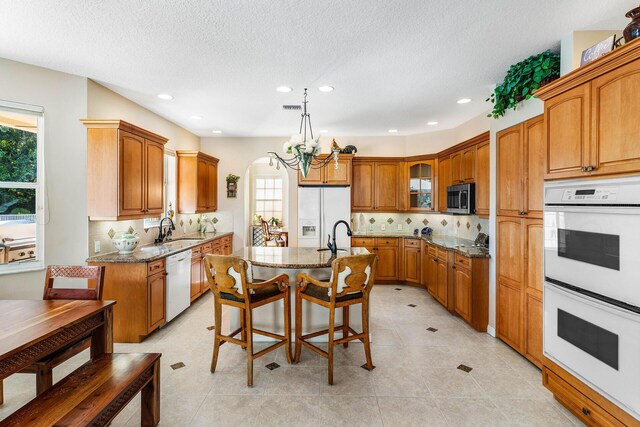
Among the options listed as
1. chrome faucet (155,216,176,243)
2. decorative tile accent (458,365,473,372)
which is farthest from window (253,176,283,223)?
decorative tile accent (458,365,473,372)

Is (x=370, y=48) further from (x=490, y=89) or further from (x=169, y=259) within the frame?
(x=169, y=259)

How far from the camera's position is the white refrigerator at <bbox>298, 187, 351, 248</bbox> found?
5.39 m

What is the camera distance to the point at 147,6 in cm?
206

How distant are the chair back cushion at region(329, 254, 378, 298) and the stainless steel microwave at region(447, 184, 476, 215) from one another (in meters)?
2.07

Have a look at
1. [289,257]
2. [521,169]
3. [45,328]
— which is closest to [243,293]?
[289,257]

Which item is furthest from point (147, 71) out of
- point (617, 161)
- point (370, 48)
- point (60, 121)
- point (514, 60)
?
point (617, 161)

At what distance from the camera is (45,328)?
5.44ft

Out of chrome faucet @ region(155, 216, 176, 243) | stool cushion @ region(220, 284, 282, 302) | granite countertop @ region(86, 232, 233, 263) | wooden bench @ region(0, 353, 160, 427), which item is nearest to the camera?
wooden bench @ region(0, 353, 160, 427)

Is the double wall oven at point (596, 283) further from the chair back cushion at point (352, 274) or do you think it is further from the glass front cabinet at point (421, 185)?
the glass front cabinet at point (421, 185)

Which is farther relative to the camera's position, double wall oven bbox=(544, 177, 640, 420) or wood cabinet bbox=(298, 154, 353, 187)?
wood cabinet bbox=(298, 154, 353, 187)

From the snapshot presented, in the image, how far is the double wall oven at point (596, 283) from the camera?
5.25 ft

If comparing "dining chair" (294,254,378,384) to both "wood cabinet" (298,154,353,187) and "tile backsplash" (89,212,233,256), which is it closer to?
"tile backsplash" (89,212,233,256)

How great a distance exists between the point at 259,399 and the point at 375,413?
2.86ft

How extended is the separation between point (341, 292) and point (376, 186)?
3.48 metres
